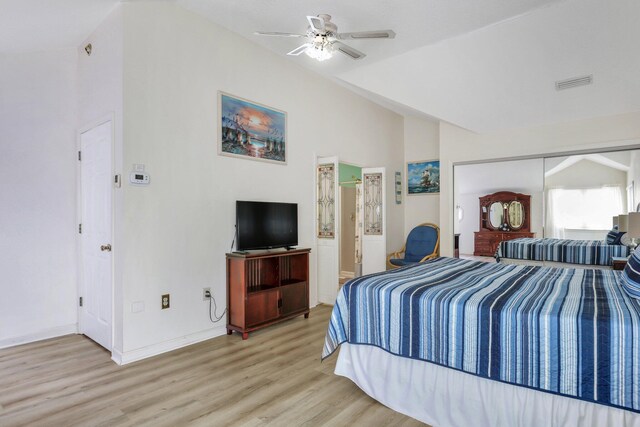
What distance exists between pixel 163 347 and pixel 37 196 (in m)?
1.98

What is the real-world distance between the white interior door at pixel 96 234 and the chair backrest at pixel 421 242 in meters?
4.44

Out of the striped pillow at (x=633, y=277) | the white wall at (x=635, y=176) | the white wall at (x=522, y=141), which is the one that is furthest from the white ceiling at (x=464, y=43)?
the striped pillow at (x=633, y=277)

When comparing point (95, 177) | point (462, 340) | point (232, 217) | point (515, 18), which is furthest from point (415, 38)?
point (95, 177)

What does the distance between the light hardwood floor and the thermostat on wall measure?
1.52 meters

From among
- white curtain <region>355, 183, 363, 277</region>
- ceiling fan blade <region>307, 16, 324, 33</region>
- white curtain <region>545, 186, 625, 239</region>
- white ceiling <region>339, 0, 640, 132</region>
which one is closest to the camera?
ceiling fan blade <region>307, 16, 324, 33</region>

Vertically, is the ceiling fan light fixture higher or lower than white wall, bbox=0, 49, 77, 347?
higher

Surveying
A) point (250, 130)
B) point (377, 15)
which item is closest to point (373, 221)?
point (250, 130)

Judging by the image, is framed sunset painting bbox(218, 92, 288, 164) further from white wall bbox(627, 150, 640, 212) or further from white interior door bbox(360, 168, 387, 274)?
white wall bbox(627, 150, 640, 212)

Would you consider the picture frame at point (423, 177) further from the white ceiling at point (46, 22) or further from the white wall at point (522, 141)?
the white ceiling at point (46, 22)

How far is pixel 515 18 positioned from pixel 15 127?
4.75 meters

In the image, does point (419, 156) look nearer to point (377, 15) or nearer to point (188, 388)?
point (377, 15)

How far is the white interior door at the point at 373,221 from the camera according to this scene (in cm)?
571

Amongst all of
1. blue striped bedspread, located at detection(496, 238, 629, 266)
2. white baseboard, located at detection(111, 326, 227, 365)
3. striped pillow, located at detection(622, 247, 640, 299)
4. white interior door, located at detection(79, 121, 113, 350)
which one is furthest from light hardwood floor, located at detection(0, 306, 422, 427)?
blue striped bedspread, located at detection(496, 238, 629, 266)

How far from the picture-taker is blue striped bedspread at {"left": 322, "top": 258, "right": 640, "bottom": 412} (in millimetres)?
1611
